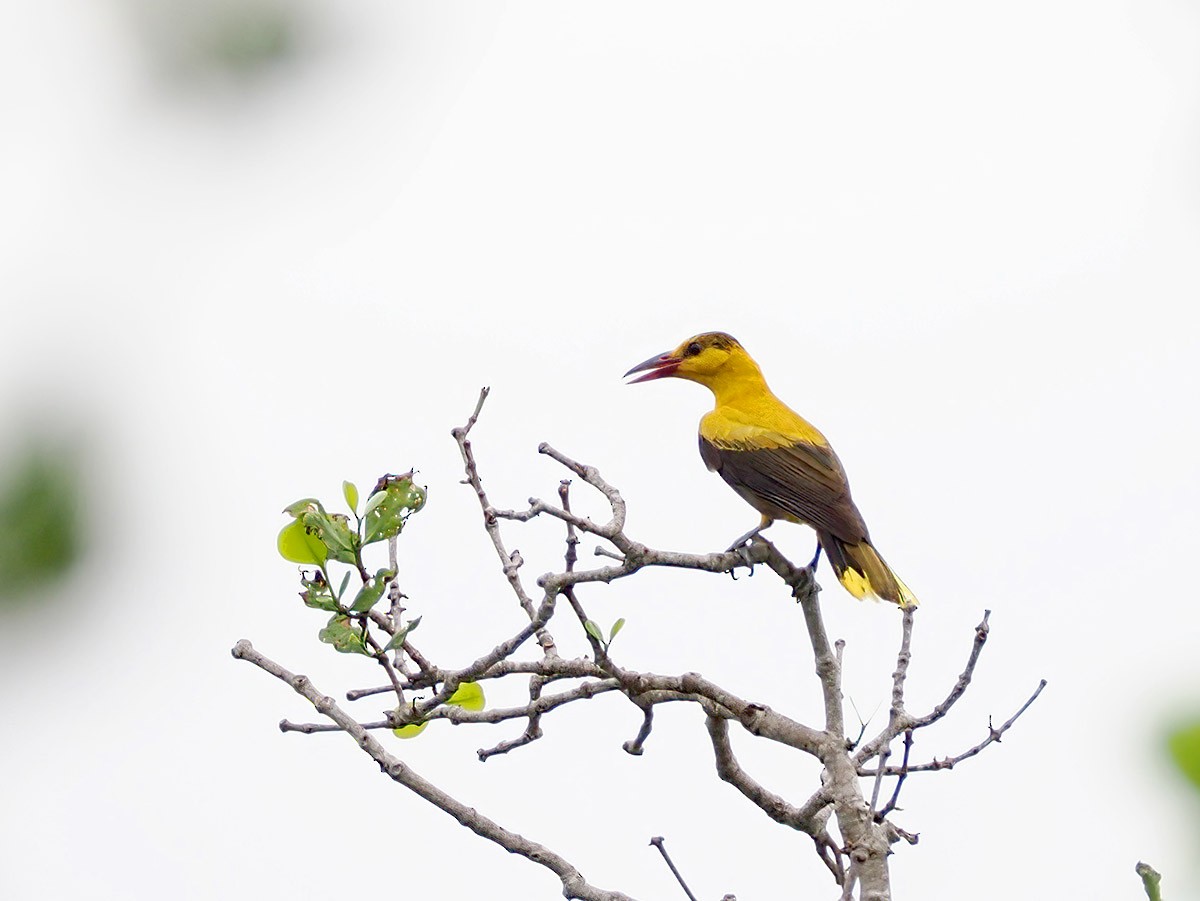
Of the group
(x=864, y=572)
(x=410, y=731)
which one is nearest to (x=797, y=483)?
(x=864, y=572)

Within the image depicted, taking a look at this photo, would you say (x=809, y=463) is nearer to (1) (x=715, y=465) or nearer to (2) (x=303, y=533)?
(1) (x=715, y=465)

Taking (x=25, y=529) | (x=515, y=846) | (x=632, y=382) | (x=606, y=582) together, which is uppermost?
(x=632, y=382)

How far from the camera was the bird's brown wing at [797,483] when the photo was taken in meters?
4.95

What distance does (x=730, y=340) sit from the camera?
6.52 metres

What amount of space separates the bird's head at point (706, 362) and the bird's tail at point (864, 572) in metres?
1.67

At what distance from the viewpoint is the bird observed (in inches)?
191

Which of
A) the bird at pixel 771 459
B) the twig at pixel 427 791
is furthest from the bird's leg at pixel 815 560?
the twig at pixel 427 791

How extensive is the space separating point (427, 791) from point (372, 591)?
0.52 metres

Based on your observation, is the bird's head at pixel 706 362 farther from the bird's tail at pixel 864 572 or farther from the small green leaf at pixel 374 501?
the small green leaf at pixel 374 501

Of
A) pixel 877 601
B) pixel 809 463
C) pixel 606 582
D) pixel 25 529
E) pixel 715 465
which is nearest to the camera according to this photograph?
pixel 25 529

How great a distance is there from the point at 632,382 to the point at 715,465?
82cm

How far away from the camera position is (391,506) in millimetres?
2977

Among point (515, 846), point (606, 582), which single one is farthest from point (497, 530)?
point (515, 846)

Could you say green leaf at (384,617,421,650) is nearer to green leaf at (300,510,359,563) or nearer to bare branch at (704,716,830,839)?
green leaf at (300,510,359,563)
